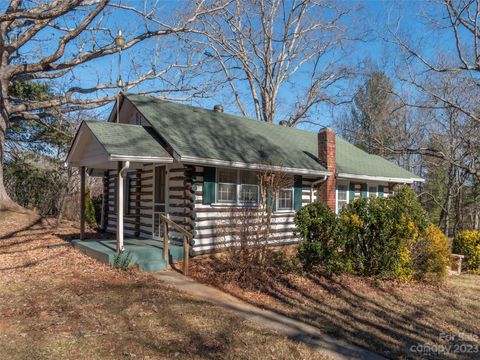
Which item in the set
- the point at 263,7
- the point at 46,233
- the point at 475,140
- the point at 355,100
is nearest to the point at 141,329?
the point at 46,233

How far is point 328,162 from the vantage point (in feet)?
49.4

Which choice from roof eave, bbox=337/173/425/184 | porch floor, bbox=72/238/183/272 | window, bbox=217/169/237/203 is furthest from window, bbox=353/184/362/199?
porch floor, bbox=72/238/183/272

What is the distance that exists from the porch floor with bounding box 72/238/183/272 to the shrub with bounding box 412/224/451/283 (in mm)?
6319

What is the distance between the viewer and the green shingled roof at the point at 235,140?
38.0ft

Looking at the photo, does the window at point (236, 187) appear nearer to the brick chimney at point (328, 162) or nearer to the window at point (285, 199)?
the window at point (285, 199)

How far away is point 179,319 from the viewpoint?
20.1 feet

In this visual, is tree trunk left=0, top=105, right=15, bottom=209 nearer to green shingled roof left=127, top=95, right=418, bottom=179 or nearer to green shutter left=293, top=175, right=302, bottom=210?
green shingled roof left=127, top=95, right=418, bottom=179

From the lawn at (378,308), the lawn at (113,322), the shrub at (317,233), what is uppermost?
the shrub at (317,233)

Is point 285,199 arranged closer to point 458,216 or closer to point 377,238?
point 377,238

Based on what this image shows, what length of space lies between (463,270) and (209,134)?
32.3 ft

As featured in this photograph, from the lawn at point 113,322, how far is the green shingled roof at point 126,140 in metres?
2.92

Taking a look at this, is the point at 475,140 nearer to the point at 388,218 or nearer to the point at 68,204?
the point at 388,218

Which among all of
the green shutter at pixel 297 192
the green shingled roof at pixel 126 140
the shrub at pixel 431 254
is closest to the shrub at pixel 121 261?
the green shingled roof at pixel 126 140

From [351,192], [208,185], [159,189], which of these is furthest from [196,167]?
[351,192]
